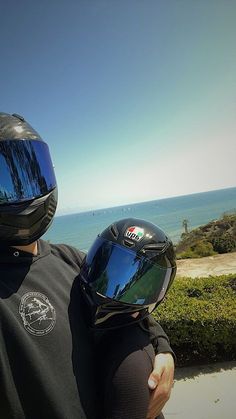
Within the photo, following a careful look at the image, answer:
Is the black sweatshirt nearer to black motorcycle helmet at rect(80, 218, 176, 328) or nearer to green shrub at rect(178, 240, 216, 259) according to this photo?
black motorcycle helmet at rect(80, 218, 176, 328)

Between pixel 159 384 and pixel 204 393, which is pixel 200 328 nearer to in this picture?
pixel 204 393

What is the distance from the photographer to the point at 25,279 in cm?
137

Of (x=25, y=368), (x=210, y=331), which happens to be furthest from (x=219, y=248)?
(x=25, y=368)

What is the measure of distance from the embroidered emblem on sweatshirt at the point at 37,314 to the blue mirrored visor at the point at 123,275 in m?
0.38

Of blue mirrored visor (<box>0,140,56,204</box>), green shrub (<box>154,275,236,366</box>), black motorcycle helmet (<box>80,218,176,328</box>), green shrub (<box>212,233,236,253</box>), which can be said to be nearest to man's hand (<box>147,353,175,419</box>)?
black motorcycle helmet (<box>80,218,176,328</box>)

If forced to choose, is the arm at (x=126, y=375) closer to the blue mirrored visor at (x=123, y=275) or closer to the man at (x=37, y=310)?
the man at (x=37, y=310)

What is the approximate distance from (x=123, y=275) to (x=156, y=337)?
1.25 feet

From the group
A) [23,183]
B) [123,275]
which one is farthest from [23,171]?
[123,275]

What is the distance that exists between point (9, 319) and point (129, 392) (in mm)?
612

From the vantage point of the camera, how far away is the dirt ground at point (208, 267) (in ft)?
35.3

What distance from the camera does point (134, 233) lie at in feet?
6.28

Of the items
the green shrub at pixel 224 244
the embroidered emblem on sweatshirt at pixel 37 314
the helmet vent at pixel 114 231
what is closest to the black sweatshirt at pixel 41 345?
the embroidered emblem on sweatshirt at pixel 37 314

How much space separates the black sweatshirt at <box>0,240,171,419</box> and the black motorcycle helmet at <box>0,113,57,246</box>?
120 mm

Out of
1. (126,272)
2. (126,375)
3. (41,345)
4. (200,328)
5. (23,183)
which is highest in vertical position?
(23,183)
